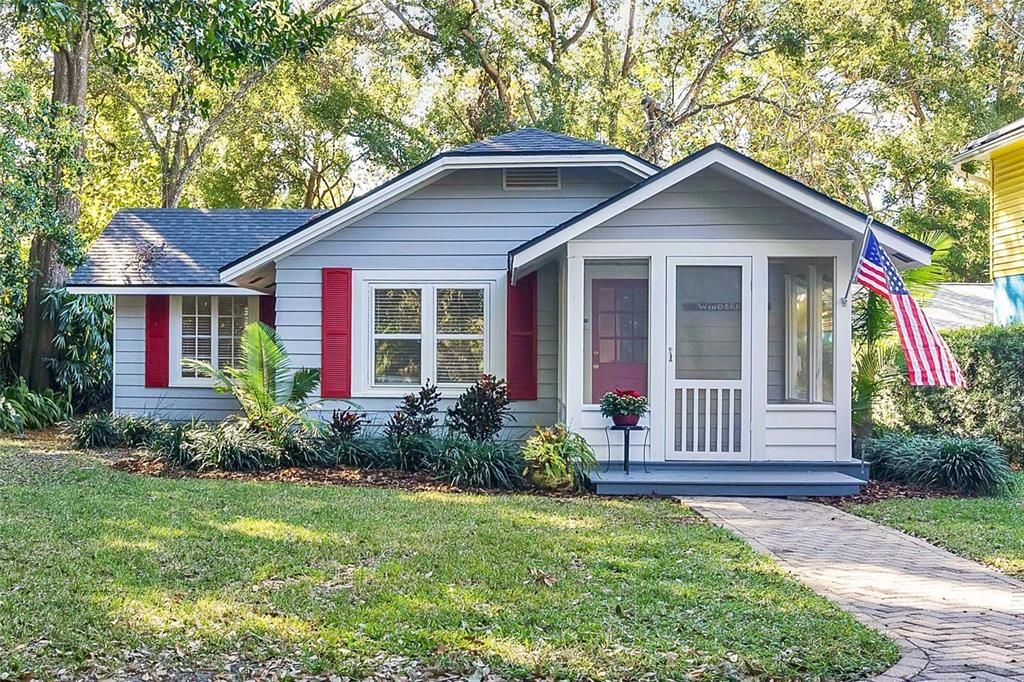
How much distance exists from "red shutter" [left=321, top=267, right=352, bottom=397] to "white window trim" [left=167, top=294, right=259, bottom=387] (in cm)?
283

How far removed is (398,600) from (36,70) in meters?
23.3

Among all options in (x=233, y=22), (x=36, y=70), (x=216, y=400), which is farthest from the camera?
(x=36, y=70)

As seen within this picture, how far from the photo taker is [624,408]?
31.3 ft

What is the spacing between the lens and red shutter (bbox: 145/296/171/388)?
46.0ft

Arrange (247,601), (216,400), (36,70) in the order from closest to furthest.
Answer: (247,601) < (216,400) < (36,70)

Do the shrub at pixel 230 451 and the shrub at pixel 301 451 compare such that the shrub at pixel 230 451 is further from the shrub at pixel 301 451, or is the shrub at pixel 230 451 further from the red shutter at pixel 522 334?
the red shutter at pixel 522 334

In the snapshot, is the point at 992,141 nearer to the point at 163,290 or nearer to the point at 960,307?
the point at 960,307

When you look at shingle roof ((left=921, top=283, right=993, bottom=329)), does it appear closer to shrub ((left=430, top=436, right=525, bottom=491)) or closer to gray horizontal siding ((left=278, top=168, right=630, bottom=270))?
gray horizontal siding ((left=278, top=168, right=630, bottom=270))

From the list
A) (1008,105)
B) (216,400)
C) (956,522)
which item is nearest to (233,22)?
(956,522)

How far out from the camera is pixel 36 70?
76.7 ft

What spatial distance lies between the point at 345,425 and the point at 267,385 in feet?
3.59

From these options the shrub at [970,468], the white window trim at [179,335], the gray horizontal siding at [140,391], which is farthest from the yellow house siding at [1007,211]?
the gray horizontal siding at [140,391]

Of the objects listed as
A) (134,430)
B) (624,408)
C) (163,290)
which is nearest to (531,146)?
(624,408)

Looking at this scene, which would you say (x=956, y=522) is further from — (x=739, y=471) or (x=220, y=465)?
(x=220, y=465)
